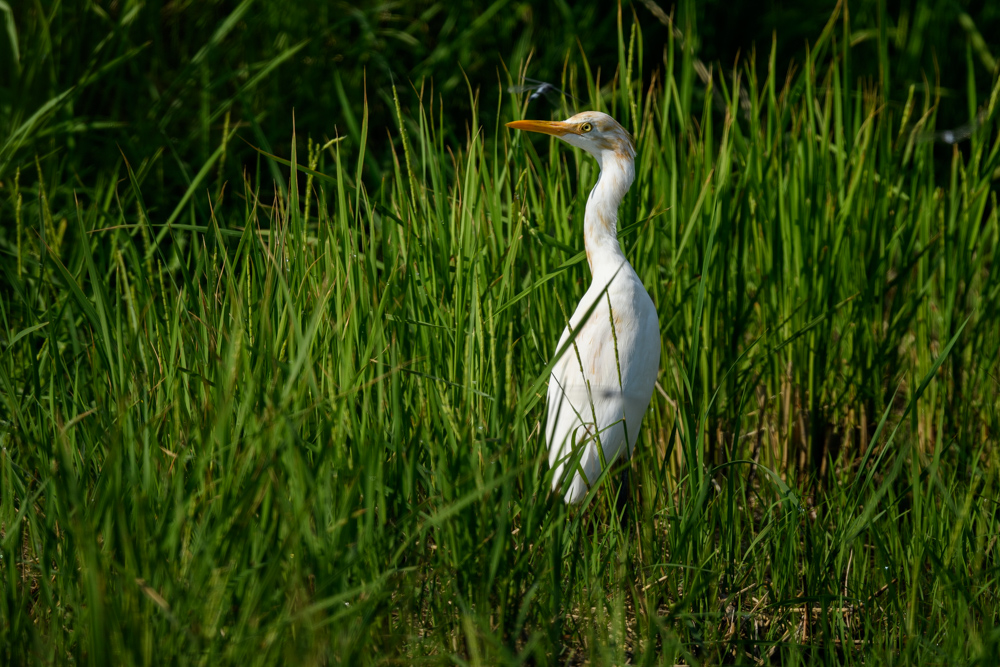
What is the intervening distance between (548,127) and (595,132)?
103 mm

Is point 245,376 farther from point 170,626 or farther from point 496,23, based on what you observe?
point 496,23

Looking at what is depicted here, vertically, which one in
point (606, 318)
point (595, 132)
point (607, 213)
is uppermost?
point (595, 132)

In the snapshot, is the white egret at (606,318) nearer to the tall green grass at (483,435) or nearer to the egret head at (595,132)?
the egret head at (595,132)

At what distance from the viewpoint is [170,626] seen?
1119mm

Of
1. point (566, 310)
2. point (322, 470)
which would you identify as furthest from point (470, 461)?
point (566, 310)

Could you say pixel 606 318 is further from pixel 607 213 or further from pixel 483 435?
pixel 483 435

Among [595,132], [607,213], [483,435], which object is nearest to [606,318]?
[607,213]

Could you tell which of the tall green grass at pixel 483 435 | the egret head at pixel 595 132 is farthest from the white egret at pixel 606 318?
the tall green grass at pixel 483 435

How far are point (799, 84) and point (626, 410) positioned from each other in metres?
1.11

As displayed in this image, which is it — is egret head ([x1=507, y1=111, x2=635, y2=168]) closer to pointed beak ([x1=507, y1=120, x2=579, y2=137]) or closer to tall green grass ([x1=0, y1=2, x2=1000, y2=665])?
pointed beak ([x1=507, y1=120, x2=579, y2=137])

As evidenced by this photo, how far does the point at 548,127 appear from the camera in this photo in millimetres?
1902

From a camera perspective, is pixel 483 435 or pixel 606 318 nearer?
pixel 483 435

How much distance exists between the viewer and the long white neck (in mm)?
1840

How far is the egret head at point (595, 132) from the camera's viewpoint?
6.18ft
